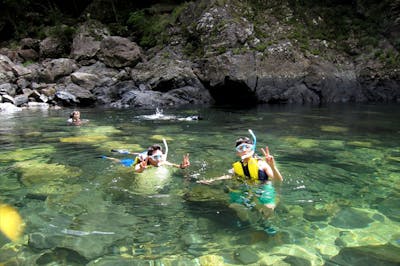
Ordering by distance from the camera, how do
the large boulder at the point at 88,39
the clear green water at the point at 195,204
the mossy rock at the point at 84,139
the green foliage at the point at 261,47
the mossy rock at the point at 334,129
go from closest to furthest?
the clear green water at the point at 195,204 < the mossy rock at the point at 84,139 < the mossy rock at the point at 334,129 < the green foliage at the point at 261,47 < the large boulder at the point at 88,39

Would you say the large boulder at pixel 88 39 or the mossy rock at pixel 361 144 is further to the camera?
the large boulder at pixel 88 39

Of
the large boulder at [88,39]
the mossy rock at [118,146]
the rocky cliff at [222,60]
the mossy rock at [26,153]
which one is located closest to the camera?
the mossy rock at [26,153]

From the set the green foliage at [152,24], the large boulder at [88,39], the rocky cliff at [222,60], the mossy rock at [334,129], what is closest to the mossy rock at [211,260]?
the mossy rock at [334,129]

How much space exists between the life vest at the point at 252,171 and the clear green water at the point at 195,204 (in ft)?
1.38

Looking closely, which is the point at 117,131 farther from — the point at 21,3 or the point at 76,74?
the point at 21,3

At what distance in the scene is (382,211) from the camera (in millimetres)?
5488

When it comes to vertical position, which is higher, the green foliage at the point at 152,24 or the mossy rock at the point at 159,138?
the green foliage at the point at 152,24

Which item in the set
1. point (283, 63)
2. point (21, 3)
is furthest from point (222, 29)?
point (21, 3)

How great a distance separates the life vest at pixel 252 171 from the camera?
612cm

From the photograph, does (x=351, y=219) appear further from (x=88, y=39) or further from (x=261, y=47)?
(x=88, y=39)

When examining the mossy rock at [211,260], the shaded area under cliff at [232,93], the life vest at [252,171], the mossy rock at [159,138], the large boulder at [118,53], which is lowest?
the mossy rock at [211,260]

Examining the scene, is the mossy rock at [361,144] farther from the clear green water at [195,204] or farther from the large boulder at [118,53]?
the large boulder at [118,53]

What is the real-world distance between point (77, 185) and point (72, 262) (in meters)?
2.91

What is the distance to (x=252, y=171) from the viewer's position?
6.16 m
